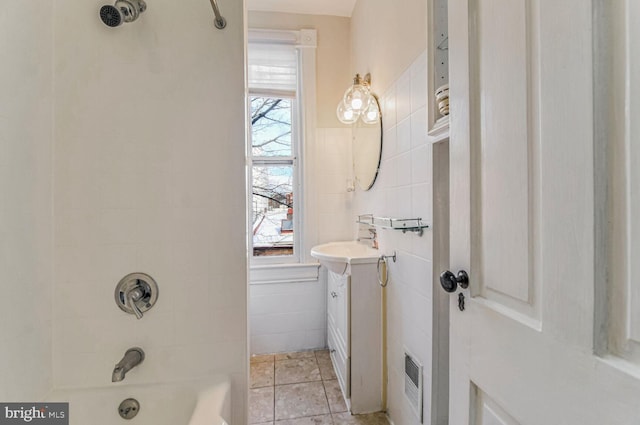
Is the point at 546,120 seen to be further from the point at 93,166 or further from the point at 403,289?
the point at 93,166

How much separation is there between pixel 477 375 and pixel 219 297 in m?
0.90

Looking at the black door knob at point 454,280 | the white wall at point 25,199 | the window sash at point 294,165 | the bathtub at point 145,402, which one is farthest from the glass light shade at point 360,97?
the bathtub at point 145,402

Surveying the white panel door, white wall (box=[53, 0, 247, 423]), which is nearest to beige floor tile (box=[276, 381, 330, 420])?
white wall (box=[53, 0, 247, 423])

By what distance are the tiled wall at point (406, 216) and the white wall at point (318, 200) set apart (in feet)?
2.26

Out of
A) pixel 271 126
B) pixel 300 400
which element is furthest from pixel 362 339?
pixel 271 126

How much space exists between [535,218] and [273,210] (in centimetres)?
200

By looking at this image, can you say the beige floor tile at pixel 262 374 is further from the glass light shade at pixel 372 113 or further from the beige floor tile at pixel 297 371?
the glass light shade at pixel 372 113

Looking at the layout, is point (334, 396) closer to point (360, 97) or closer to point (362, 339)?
point (362, 339)

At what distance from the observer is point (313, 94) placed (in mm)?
2250

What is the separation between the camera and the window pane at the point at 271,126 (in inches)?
90.4

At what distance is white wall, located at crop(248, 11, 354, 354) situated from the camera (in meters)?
2.21

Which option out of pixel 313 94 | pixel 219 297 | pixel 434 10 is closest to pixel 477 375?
pixel 219 297

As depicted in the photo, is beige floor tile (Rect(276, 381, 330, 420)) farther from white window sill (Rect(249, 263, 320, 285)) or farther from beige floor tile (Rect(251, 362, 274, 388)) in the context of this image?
white window sill (Rect(249, 263, 320, 285))

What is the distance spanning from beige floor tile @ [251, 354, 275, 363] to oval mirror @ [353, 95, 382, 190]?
1.56m
